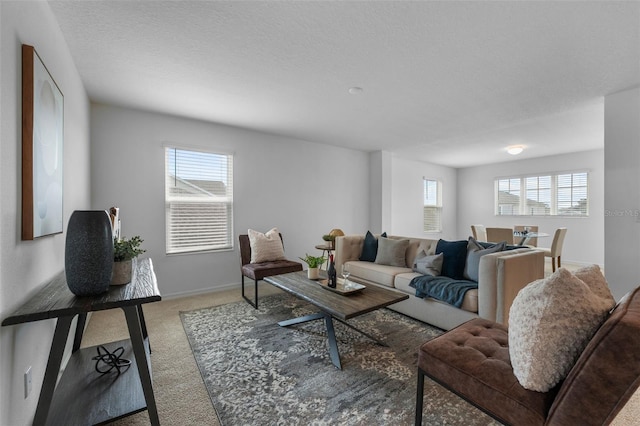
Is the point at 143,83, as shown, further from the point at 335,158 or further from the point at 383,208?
the point at 383,208

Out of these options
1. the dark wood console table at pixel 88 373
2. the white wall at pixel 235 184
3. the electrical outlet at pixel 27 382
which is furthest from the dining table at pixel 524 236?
the electrical outlet at pixel 27 382

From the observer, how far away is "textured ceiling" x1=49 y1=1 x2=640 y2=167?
1.88 metres

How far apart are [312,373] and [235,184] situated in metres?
3.13

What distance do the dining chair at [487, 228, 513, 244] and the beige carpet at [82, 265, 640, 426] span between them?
3.47 m

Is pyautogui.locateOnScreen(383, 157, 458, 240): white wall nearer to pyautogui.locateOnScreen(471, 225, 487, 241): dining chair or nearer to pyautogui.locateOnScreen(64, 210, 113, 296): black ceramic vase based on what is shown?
pyautogui.locateOnScreen(471, 225, 487, 241): dining chair

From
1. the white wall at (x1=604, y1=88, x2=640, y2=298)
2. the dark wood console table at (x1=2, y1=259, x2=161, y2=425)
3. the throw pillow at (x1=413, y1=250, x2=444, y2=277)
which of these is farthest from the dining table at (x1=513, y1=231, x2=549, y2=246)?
the dark wood console table at (x1=2, y1=259, x2=161, y2=425)

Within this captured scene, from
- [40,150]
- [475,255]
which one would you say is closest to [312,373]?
[475,255]

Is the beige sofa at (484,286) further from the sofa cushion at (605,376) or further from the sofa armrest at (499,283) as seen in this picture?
the sofa cushion at (605,376)

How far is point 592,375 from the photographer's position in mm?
907

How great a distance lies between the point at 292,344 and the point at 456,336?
1.42m

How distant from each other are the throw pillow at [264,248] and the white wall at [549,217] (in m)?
6.53

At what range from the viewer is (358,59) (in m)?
2.45

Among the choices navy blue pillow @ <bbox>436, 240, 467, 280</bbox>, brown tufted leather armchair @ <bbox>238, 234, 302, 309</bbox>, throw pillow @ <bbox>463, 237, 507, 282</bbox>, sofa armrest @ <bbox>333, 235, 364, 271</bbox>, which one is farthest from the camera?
sofa armrest @ <bbox>333, 235, 364, 271</bbox>

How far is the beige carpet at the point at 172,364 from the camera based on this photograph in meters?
1.60
